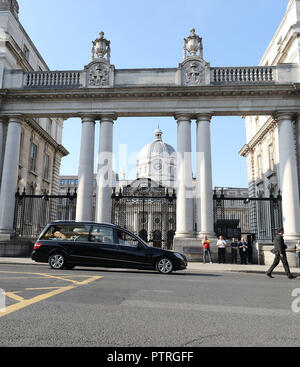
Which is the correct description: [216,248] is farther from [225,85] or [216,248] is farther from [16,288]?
[16,288]

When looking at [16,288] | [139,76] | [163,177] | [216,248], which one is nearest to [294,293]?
[16,288]

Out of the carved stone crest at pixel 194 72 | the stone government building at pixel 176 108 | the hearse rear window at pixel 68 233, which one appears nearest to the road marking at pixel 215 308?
the hearse rear window at pixel 68 233

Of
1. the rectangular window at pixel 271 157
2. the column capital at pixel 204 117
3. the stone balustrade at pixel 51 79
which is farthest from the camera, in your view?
the rectangular window at pixel 271 157

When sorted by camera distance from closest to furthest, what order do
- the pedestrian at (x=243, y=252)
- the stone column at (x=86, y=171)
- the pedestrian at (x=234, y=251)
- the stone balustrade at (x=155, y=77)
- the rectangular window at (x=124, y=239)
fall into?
the rectangular window at (x=124, y=239) → the pedestrian at (x=243, y=252) → the pedestrian at (x=234, y=251) → the stone column at (x=86, y=171) → the stone balustrade at (x=155, y=77)

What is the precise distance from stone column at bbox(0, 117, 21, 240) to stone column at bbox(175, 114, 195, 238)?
1045cm

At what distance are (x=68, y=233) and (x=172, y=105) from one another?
11.7 m

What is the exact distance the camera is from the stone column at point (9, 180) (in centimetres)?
1988

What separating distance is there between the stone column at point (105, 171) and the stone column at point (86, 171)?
0.66 m

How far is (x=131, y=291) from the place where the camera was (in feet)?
22.7

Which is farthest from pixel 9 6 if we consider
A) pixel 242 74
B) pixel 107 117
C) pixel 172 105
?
pixel 242 74

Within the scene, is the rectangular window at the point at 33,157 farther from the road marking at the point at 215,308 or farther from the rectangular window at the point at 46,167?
the road marking at the point at 215,308

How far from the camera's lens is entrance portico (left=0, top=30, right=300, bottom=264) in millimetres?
19281

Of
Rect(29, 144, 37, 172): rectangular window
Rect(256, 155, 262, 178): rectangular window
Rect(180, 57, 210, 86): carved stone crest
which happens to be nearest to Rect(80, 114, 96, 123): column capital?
Rect(180, 57, 210, 86): carved stone crest

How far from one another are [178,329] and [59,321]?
5.19ft
